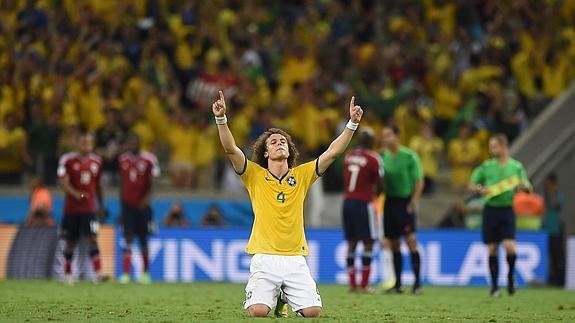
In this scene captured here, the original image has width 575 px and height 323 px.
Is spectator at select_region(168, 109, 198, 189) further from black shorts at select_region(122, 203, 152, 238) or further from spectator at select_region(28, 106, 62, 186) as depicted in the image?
black shorts at select_region(122, 203, 152, 238)

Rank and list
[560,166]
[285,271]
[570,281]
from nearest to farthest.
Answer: [285,271] < [570,281] < [560,166]

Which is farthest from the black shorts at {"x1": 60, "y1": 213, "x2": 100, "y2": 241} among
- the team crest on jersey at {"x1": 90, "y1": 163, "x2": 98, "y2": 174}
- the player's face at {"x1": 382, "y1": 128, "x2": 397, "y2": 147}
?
the player's face at {"x1": 382, "y1": 128, "x2": 397, "y2": 147}

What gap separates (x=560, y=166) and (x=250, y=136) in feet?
20.0

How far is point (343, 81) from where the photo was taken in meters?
26.7

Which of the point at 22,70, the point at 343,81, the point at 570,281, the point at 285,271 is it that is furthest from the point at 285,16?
the point at 285,271

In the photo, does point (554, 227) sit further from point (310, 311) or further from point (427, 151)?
point (310, 311)

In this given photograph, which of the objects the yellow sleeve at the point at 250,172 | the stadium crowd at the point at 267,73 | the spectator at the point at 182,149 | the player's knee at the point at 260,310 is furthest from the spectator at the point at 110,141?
the player's knee at the point at 260,310

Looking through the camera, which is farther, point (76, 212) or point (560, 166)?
point (560, 166)

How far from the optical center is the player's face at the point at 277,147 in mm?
12664

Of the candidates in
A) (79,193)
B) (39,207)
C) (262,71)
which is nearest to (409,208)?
(79,193)

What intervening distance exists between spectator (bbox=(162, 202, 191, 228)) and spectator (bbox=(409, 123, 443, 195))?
15.3 feet

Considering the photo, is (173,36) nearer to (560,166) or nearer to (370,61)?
(370,61)

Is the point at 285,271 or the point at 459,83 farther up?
the point at 459,83

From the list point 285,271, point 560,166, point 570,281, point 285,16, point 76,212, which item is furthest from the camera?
point 285,16
